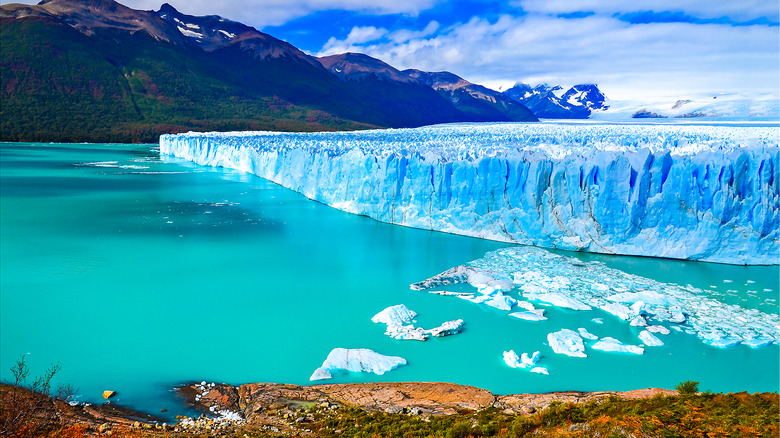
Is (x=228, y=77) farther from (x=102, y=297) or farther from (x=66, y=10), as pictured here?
(x=102, y=297)

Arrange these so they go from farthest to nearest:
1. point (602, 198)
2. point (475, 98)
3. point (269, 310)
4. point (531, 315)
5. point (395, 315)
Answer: point (475, 98) → point (602, 198) → point (269, 310) → point (531, 315) → point (395, 315)

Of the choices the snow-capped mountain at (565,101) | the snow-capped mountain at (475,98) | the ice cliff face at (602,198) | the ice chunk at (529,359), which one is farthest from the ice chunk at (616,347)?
the snow-capped mountain at (565,101)

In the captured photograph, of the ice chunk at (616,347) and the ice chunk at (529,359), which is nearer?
the ice chunk at (529,359)

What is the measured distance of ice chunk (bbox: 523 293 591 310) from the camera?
262 inches

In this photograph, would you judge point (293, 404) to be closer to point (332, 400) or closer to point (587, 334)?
point (332, 400)

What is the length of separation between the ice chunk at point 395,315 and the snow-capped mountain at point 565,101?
109 metres

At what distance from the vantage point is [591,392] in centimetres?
454

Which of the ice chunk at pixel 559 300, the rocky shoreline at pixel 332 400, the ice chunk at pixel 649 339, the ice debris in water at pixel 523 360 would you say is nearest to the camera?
the rocky shoreline at pixel 332 400

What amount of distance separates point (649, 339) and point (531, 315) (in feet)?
4.41

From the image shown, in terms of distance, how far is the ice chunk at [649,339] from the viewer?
5.63m

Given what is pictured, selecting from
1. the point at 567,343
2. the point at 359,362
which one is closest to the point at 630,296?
the point at 567,343

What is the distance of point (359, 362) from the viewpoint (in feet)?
16.7

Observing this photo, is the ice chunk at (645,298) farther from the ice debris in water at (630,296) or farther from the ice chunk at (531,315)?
the ice chunk at (531,315)

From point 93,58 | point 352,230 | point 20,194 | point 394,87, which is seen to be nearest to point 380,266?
point 352,230
